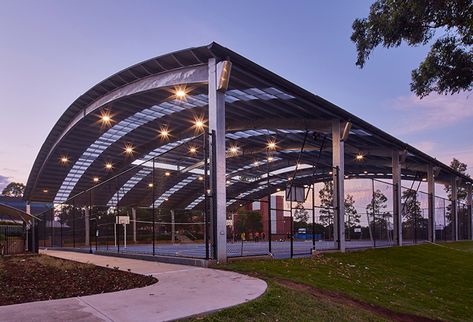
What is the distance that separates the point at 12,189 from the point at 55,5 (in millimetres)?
88255

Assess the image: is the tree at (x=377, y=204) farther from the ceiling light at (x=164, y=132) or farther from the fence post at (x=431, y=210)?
the ceiling light at (x=164, y=132)

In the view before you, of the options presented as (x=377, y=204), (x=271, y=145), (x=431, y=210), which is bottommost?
(x=431, y=210)

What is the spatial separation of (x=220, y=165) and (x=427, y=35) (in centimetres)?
781

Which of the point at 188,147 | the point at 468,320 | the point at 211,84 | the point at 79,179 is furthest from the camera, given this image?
the point at 79,179

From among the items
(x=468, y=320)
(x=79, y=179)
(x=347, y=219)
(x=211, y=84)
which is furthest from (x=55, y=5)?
(x=79, y=179)

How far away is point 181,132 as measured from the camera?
109 feet

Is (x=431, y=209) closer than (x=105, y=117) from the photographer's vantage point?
No

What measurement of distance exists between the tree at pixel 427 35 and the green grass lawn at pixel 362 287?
626cm

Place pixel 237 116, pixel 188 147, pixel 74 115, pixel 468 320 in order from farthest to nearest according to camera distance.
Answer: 1. pixel 188 147
2. pixel 74 115
3. pixel 237 116
4. pixel 468 320

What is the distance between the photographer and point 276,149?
36156 mm

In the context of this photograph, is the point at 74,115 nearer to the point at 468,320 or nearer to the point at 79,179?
the point at 79,179

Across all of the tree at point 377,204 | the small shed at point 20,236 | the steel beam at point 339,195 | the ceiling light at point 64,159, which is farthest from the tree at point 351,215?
the ceiling light at point 64,159

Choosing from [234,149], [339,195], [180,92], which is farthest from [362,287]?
[234,149]

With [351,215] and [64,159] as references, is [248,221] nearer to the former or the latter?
[351,215]
